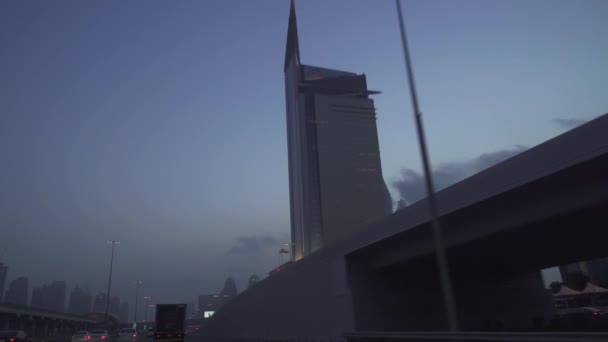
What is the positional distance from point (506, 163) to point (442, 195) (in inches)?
188

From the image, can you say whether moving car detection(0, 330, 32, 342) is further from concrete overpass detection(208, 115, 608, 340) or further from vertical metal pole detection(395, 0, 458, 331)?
vertical metal pole detection(395, 0, 458, 331)

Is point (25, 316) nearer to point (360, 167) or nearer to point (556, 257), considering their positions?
point (556, 257)

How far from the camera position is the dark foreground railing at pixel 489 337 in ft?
33.6

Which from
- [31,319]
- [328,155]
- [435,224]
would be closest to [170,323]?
[435,224]

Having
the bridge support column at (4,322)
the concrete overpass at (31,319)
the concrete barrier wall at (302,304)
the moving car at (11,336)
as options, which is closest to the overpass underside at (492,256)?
the concrete barrier wall at (302,304)

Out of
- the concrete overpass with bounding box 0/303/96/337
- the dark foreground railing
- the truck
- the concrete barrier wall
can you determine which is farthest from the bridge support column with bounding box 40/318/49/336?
the dark foreground railing

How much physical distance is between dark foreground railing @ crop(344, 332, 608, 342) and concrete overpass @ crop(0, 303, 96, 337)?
84.8 metres

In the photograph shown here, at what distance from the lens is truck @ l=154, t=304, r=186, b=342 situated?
43.6m

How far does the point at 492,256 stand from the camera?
105 ft

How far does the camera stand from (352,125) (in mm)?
182250

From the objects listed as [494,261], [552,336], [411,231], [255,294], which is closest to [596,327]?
[494,261]

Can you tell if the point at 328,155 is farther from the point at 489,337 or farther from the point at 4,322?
the point at 489,337

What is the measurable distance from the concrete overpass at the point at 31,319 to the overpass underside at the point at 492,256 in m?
75.1

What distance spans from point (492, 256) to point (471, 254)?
2147 millimetres
